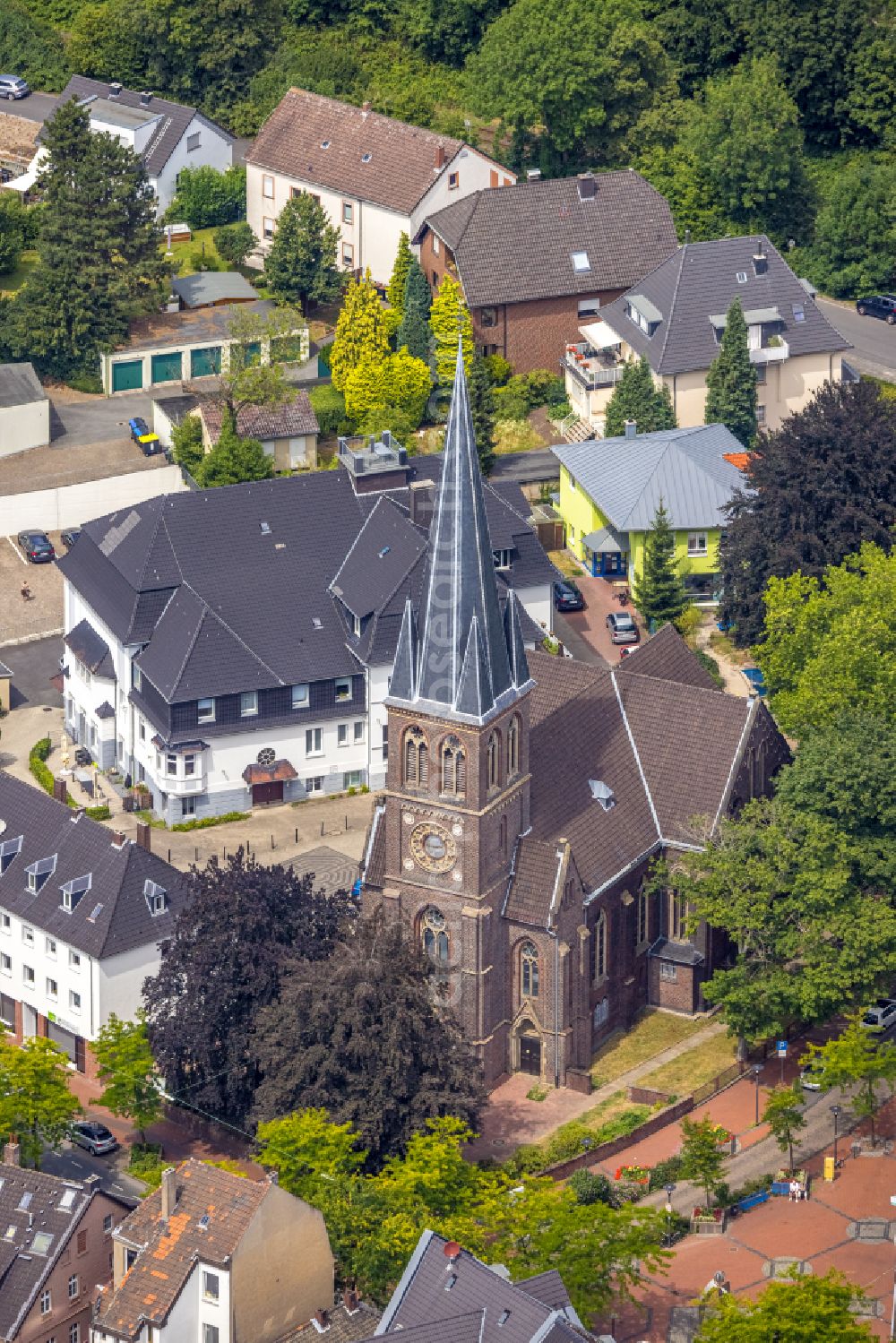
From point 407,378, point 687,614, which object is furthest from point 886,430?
point 407,378

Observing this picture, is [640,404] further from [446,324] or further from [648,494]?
[446,324]

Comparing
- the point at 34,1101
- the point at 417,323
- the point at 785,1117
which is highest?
the point at 417,323

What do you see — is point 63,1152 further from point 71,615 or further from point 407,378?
point 407,378

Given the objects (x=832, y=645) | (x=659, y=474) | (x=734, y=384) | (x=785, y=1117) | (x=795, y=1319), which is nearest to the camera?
(x=795, y=1319)

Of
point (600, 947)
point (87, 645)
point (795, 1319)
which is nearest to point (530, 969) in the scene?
point (600, 947)

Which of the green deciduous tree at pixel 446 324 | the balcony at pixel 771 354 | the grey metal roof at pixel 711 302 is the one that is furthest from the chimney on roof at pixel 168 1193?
the balcony at pixel 771 354

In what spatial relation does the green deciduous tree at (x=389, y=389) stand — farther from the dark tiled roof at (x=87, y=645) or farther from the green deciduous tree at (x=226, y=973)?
the green deciduous tree at (x=226, y=973)

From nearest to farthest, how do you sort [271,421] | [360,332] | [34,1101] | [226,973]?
[34,1101], [226,973], [271,421], [360,332]
